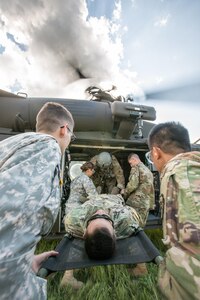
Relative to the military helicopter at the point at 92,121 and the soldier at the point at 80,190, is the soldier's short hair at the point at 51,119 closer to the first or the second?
the military helicopter at the point at 92,121

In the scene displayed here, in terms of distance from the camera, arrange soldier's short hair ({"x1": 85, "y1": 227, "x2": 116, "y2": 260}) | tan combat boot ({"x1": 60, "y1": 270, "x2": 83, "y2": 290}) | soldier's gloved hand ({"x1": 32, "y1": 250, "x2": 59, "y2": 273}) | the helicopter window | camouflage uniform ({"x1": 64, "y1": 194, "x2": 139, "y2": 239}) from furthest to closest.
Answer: the helicopter window, camouflage uniform ({"x1": 64, "y1": 194, "x2": 139, "y2": 239}), tan combat boot ({"x1": 60, "y1": 270, "x2": 83, "y2": 290}), soldier's short hair ({"x1": 85, "y1": 227, "x2": 116, "y2": 260}), soldier's gloved hand ({"x1": 32, "y1": 250, "x2": 59, "y2": 273})

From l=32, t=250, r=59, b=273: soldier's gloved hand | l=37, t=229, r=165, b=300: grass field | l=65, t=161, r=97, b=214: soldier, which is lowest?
l=37, t=229, r=165, b=300: grass field

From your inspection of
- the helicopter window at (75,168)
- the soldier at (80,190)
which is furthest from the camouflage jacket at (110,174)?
the soldier at (80,190)

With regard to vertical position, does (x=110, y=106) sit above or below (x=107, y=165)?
above

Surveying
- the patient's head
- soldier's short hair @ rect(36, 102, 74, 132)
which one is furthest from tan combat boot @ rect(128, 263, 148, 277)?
soldier's short hair @ rect(36, 102, 74, 132)

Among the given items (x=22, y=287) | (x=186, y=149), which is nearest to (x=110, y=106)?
(x=186, y=149)

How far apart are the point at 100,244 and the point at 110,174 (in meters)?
3.58

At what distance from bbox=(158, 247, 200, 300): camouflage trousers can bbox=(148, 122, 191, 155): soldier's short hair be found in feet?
2.26

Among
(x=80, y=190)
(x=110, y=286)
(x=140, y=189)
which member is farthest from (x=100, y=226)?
(x=140, y=189)

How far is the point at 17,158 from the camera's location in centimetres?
122

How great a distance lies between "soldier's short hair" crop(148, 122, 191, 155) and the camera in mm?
1658

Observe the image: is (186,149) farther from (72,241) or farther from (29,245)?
(72,241)

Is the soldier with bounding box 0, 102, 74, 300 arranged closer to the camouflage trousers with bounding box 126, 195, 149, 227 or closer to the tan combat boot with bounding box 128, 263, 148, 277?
the tan combat boot with bounding box 128, 263, 148, 277

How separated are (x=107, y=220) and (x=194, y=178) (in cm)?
156
